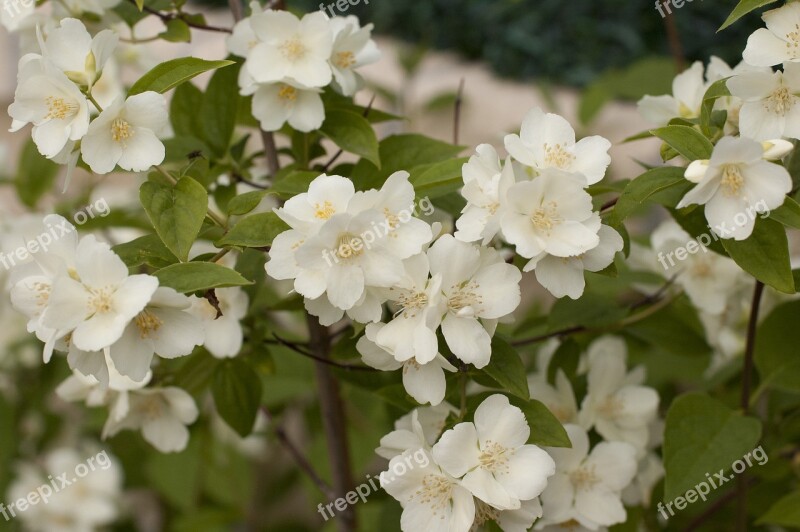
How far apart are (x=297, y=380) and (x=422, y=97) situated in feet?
3.75

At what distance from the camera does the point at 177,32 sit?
0.93 meters

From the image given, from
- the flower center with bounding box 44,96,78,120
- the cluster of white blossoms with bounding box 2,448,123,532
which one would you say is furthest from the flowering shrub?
the cluster of white blossoms with bounding box 2,448,123,532

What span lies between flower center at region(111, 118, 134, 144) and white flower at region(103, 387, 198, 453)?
0.31 meters

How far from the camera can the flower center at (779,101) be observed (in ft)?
2.47

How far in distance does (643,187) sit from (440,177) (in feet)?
0.55

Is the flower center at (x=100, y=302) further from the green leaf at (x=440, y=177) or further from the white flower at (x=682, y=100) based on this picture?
the white flower at (x=682, y=100)

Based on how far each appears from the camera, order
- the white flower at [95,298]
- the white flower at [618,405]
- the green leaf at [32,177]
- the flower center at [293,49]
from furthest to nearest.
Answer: the green leaf at [32,177] < the white flower at [618,405] < the flower center at [293,49] < the white flower at [95,298]

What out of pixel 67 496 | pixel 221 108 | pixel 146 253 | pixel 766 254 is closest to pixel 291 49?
pixel 221 108

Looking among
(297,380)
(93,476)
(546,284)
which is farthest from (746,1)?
(93,476)

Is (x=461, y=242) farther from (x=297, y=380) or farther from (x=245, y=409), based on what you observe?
(x=297, y=380)

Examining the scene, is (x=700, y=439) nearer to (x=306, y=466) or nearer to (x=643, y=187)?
Answer: (x=643, y=187)

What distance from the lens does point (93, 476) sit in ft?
5.93

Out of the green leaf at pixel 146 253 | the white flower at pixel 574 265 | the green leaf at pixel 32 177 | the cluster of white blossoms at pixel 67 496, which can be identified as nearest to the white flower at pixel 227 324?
the green leaf at pixel 146 253

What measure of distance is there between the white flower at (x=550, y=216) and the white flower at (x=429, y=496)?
0.20 metres
